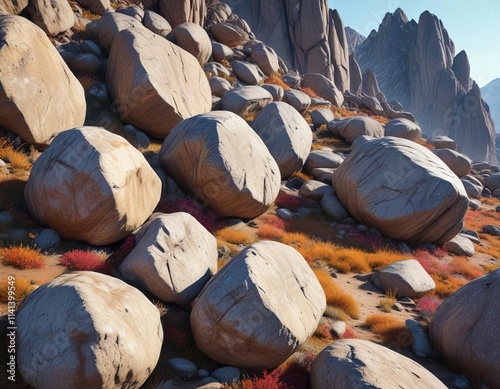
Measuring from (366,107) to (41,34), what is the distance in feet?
169

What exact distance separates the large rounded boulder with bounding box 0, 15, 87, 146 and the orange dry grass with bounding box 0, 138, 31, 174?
61 centimetres

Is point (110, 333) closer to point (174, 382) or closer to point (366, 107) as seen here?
point (174, 382)

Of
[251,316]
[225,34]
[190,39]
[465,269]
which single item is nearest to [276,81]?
[225,34]

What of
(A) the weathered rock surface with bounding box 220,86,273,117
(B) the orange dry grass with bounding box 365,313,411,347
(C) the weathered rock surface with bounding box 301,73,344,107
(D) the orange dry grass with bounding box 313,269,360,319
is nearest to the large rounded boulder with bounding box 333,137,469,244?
(D) the orange dry grass with bounding box 313,269,360,319

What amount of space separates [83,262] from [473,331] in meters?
9.47

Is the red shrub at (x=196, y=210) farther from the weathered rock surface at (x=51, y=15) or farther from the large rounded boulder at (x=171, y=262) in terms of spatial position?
the weathered rock surface at (x=51, y=15)

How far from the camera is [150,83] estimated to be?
16.2m

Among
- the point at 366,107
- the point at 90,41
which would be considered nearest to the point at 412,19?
the point at 366,107

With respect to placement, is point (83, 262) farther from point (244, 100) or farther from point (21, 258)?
point (244, 100)

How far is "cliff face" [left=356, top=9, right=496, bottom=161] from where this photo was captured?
121688mm

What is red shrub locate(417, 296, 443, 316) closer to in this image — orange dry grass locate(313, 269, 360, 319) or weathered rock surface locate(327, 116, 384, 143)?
orange dry grass locate(313, 269, 360, 319)

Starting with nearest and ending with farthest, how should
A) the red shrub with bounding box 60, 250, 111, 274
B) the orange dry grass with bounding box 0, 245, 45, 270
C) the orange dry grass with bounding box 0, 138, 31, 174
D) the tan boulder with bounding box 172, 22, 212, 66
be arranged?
the orange dry grass with bounding box 0, 245, 45, 270 < the red shrub with bounding box 60, 250, 111, 274 < the orange dry grass with bounding box 0, 138, 31, 174 < the tan boulder with bounding box 172, 22, 212, 66

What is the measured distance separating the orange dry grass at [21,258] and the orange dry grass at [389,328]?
8.77 m

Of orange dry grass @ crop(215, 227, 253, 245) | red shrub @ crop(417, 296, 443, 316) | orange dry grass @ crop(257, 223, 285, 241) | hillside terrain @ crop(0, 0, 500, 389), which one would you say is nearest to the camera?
hillside terrain @ crop(0, 0, 500, 389)
